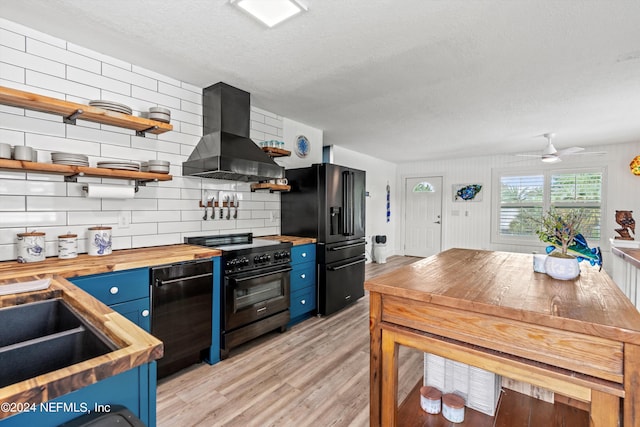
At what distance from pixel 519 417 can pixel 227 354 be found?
6.75 ft

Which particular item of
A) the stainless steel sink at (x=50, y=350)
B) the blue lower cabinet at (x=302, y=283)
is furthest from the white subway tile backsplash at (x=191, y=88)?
the stainless steel sink at (x=50, y=350)

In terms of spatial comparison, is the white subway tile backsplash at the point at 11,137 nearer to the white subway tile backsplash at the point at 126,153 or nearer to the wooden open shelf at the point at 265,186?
the white subway tile backsplash at the point at 126,153

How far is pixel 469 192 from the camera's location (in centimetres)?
688

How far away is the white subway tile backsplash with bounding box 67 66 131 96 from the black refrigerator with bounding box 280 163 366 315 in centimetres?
187

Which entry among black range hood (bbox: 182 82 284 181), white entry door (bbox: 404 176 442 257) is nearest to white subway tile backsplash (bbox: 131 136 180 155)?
black range hood (bbox: 182 82 284 181)

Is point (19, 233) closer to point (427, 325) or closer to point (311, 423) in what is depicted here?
point (311, 423)

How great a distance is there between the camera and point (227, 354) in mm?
2537

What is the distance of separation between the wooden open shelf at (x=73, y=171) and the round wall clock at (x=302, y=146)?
79.7 inches

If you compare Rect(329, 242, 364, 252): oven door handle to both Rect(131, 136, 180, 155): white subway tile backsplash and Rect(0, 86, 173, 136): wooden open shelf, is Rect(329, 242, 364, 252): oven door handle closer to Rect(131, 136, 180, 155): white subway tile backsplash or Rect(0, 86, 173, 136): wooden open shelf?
Rect(131, 136, 180, 155): white subway tile backsplash

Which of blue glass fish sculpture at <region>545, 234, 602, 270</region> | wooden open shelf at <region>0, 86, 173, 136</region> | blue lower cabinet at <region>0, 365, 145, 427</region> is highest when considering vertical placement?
wooden open shelf at <region>0, 86, 173, 136</region>

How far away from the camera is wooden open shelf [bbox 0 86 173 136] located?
1779 mm

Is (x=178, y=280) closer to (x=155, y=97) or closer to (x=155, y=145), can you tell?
(x=155, y=145)

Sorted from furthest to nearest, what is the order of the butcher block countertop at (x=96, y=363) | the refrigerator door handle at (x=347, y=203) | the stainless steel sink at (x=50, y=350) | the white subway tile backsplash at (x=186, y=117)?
the refrigerator door handle at (x=347, y=203)
the white subway tile backsplash at (x=186, y=117)
the stainless steel sink at (x=50, y=350)
the butcher block countertop at (x=96, y=363)

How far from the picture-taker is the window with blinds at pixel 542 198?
222 inches
